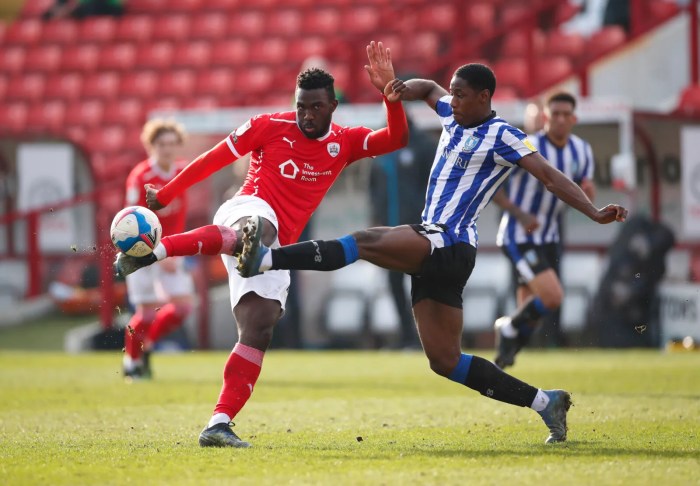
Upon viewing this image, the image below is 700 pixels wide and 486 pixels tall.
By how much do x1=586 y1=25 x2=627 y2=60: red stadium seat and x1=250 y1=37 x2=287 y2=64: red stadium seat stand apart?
5.45 metres

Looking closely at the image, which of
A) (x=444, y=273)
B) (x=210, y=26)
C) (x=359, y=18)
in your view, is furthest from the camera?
(x=210, y=26)

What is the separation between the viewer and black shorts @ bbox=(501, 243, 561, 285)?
32.0 ft

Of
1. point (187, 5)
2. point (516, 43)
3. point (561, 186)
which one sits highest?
point (187, 5)

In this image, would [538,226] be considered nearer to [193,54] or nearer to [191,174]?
[191,174]

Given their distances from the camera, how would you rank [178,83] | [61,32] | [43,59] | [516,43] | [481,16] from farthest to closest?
[61,32] → [43,59] → [178,83] → [481,16] → [516,43]

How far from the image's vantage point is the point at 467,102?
6297mm

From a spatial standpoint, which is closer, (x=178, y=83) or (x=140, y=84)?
(x=178, y=83)

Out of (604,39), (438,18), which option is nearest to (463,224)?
(604,39)

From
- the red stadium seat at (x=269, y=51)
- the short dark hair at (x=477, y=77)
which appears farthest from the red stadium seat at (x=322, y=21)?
the short dark hair at (x=477, y=77)

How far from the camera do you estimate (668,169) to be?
50.3 feet

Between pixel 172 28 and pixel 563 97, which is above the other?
pixel 172 28

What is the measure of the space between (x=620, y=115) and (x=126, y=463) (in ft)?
33.0

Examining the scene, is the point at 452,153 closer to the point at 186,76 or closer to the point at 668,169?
the point at 668,169

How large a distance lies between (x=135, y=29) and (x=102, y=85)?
1.40 meters
